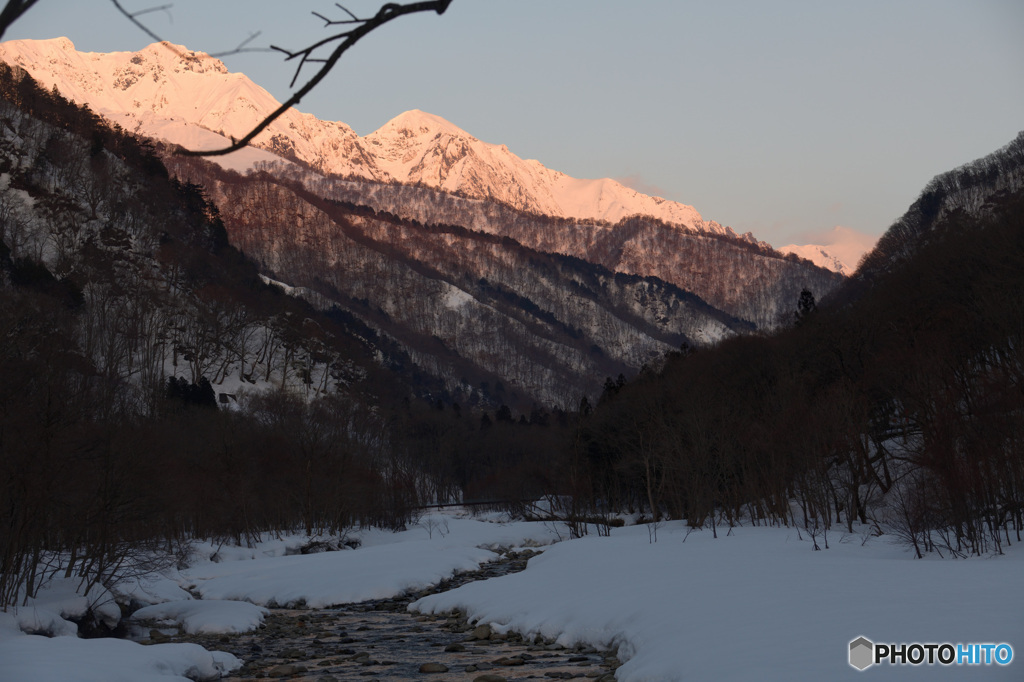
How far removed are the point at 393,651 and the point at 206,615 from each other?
30.9ft

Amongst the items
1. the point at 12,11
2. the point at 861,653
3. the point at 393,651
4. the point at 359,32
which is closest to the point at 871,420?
the point at 393,651

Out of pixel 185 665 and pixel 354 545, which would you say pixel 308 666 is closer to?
pixel 185 665

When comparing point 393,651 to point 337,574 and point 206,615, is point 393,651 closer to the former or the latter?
point 206,615

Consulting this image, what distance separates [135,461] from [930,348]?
131ft

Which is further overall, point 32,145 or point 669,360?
point 32,145

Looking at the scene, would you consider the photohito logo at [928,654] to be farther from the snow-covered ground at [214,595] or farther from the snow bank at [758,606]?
the snow-covered ground at [214,595]

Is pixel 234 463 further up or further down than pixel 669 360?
further down

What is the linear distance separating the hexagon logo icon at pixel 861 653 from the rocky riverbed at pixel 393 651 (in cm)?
539

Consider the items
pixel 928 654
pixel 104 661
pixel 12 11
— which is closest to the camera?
pixel 12 11

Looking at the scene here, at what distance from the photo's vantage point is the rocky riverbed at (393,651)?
17609mm

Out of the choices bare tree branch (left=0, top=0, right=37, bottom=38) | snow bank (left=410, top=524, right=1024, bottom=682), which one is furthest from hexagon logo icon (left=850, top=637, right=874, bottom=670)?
bare tree branch (left=0, top=0, right=37, bottom=38)

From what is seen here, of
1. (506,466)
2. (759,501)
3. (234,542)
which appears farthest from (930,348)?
(506,466)

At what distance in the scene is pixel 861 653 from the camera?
36.2ft

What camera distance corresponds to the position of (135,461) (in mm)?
27781
